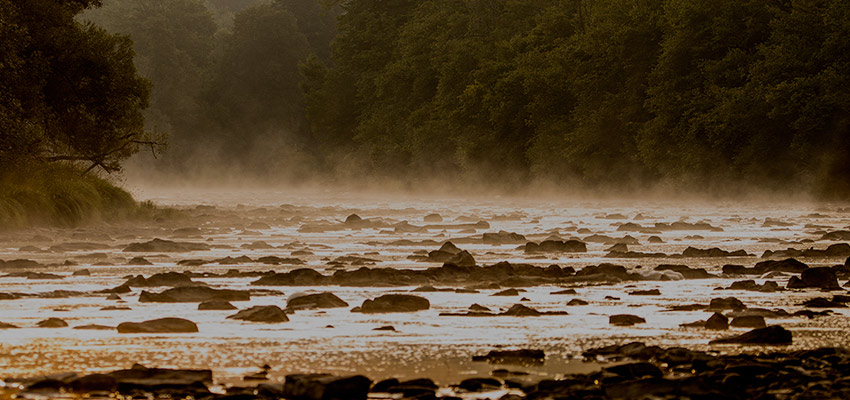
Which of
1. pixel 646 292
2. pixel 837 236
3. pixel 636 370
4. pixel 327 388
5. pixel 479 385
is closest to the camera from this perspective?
pixel 327 388

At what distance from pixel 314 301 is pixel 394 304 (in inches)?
27.6

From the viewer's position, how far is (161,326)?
343 inches

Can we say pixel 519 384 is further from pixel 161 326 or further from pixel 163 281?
pixel 163 281

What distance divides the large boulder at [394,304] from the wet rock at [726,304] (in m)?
2.25

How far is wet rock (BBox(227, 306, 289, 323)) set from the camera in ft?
30.5

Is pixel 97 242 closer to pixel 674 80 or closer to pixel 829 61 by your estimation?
pixel 829 61

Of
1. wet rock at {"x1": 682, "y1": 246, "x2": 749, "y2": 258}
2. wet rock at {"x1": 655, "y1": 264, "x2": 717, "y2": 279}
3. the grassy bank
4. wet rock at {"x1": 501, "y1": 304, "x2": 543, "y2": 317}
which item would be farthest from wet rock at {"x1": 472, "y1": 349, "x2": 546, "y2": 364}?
the grassy bank

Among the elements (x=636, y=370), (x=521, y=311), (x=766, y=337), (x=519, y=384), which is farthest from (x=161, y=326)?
(x=766, y=337)

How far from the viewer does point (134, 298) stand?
11.2 meters

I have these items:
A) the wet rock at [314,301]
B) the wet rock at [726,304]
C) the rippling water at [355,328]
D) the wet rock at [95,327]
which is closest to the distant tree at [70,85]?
the rippling water at [355,328]

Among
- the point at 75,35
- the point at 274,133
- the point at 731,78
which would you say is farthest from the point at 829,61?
the point at 274,133

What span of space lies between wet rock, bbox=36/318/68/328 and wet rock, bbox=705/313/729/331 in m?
4.44

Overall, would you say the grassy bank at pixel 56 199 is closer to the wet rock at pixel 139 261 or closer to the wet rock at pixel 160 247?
the wet rock at pixel 160 247

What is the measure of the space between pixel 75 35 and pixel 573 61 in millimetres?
32137
